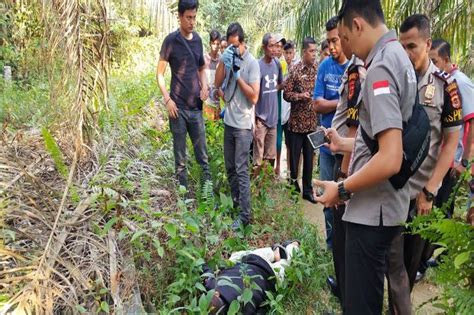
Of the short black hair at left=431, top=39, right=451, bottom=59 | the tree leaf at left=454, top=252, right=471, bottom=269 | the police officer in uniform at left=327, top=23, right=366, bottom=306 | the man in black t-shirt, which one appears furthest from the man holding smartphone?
the tree leaf at left=454, top=252, right=471, bottom=269

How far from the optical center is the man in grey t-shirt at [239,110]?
4.14 m

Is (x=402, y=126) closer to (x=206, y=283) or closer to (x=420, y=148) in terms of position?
(x=420, y=148)

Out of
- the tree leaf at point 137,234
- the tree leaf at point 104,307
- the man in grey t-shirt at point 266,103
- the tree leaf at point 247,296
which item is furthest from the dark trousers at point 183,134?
the tree leaf at point 104,307

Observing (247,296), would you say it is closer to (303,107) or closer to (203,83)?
(203,83)

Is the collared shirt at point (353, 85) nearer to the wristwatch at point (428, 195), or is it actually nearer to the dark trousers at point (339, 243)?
the dark trousers at point (339, 243)

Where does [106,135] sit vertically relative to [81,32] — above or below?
below

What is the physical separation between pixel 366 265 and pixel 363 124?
0.66 m

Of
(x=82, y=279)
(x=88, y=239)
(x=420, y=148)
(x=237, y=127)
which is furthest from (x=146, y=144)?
(x=420, y=148)

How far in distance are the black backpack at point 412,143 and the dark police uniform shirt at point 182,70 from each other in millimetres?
2690

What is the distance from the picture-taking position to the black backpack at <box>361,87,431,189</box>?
1859 millimetres

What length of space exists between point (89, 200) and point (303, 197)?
310 cm

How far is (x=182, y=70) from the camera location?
4.39 m

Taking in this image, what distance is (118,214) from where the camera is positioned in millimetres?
3115

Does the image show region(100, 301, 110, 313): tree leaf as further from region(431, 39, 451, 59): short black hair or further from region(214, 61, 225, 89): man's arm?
region(431, 39, 451, 59): short black hair
